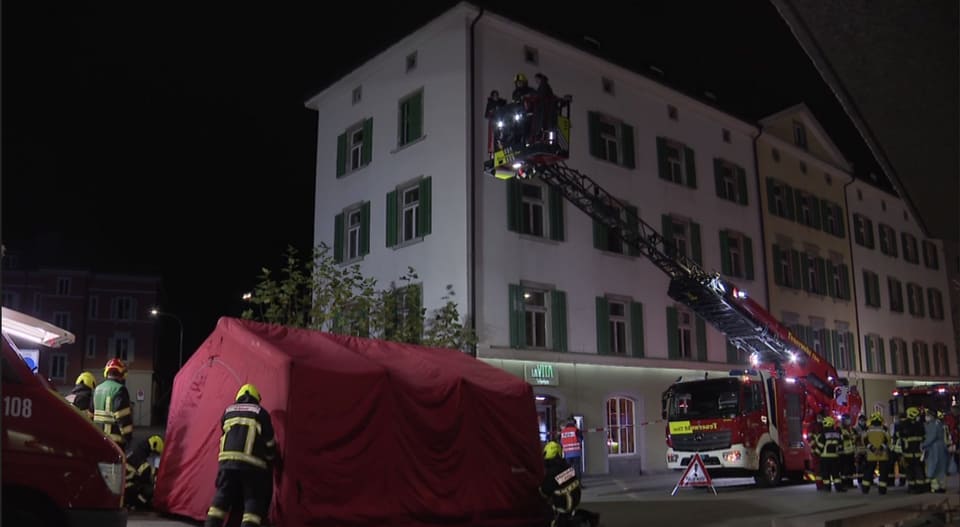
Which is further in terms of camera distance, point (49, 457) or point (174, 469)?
point (174, 469)

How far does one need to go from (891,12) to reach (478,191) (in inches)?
695

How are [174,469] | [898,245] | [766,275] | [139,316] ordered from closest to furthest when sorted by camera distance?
[174,469] < [766,275] < [898,245] < [139,316]

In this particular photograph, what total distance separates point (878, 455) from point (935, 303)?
2919 cm

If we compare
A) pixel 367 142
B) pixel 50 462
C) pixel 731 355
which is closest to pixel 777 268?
pixel 731 355

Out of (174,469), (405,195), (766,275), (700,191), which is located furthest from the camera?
(766,275)

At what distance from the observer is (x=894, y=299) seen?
120 feet

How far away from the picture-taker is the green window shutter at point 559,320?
20.8m

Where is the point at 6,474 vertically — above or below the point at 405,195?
below

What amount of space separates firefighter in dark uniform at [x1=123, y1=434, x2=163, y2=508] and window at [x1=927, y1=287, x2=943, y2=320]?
130ft

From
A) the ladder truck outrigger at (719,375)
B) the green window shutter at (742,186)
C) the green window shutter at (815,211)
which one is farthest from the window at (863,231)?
the ladder truck outrigger at (719,375)

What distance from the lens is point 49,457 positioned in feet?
17.8

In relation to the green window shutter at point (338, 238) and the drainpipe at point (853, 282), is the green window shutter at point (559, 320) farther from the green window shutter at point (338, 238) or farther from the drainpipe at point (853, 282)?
the drainpipe at point (853, 282)

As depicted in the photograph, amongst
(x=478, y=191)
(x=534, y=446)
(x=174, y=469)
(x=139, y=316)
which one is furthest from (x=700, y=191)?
(x=139, y=316)

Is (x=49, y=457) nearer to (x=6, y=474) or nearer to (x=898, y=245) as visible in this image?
(x=6, y=474)
